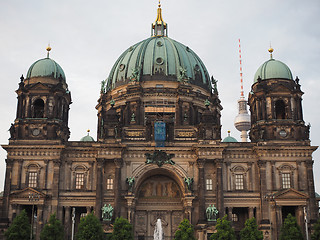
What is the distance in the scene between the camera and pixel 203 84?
74.6 metres

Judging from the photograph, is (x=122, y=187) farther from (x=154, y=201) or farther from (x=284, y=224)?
(x=284, y=224)

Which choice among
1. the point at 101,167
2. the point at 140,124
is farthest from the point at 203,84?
the point at 101,167

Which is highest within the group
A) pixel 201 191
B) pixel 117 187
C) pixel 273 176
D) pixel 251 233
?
pixel 273 176

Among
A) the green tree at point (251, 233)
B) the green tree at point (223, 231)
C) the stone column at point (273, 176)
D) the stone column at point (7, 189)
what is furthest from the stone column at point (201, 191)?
the stone column at point (7, 189)

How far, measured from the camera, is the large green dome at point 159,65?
2844 inches

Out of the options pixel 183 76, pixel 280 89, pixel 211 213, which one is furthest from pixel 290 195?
pixel 183 76

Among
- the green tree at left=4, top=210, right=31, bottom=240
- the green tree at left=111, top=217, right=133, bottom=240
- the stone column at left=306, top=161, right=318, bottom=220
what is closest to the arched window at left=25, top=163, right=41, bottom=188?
the green tree at left=4, top=210, right=31, bottom=240

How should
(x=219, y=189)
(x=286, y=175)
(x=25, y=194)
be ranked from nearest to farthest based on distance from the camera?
(x=25, y=194) → (x=219, y=189) → (x=286, y=175)

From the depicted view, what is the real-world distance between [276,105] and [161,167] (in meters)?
18.4

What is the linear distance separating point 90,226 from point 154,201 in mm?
13379

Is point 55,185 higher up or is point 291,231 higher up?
point 55,185

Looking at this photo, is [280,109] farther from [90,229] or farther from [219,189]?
[90,229]

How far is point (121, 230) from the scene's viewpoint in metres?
51.6

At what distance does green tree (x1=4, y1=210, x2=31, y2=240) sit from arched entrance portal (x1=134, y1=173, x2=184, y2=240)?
49.4 ft
